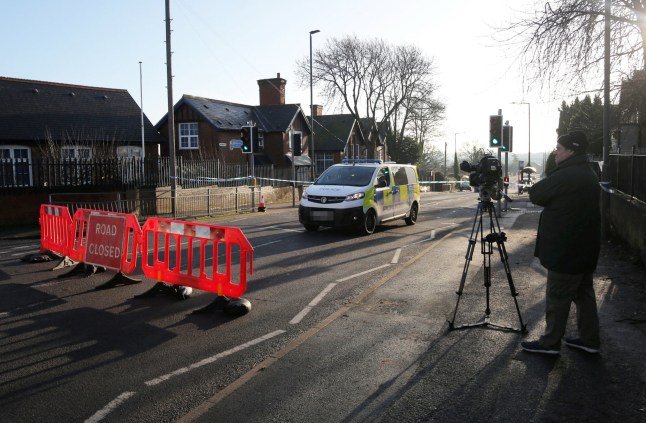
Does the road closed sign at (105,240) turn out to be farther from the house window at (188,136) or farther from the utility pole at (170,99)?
the house window at (188,136)

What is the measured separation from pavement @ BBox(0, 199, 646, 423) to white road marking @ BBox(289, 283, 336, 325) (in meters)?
0.34

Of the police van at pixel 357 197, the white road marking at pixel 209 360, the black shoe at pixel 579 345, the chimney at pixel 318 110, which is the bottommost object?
the white road marking at pixel 209 360

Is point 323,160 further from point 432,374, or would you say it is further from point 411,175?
point 432,374

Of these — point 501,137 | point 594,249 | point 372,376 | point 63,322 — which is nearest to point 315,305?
point 372,376

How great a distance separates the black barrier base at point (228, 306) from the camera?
655cm

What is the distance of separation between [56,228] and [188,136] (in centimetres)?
3231

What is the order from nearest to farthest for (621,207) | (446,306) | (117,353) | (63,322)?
(117,353) < (63,322) < (446,306) < (621,207)

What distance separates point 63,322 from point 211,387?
9.39ft

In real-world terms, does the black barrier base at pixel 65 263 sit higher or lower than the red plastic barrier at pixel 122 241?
lower

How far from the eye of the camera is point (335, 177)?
1516 centimetres

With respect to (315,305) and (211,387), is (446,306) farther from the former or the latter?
(211,387)

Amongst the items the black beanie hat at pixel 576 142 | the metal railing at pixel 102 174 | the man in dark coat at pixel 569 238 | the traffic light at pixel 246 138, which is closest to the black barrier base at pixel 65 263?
the man in dark coat at pixel 569 238

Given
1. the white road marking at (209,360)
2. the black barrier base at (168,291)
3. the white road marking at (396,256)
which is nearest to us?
the white road marking at (209,360)

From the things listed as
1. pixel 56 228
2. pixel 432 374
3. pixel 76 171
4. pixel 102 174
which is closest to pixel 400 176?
pixel 56 228
